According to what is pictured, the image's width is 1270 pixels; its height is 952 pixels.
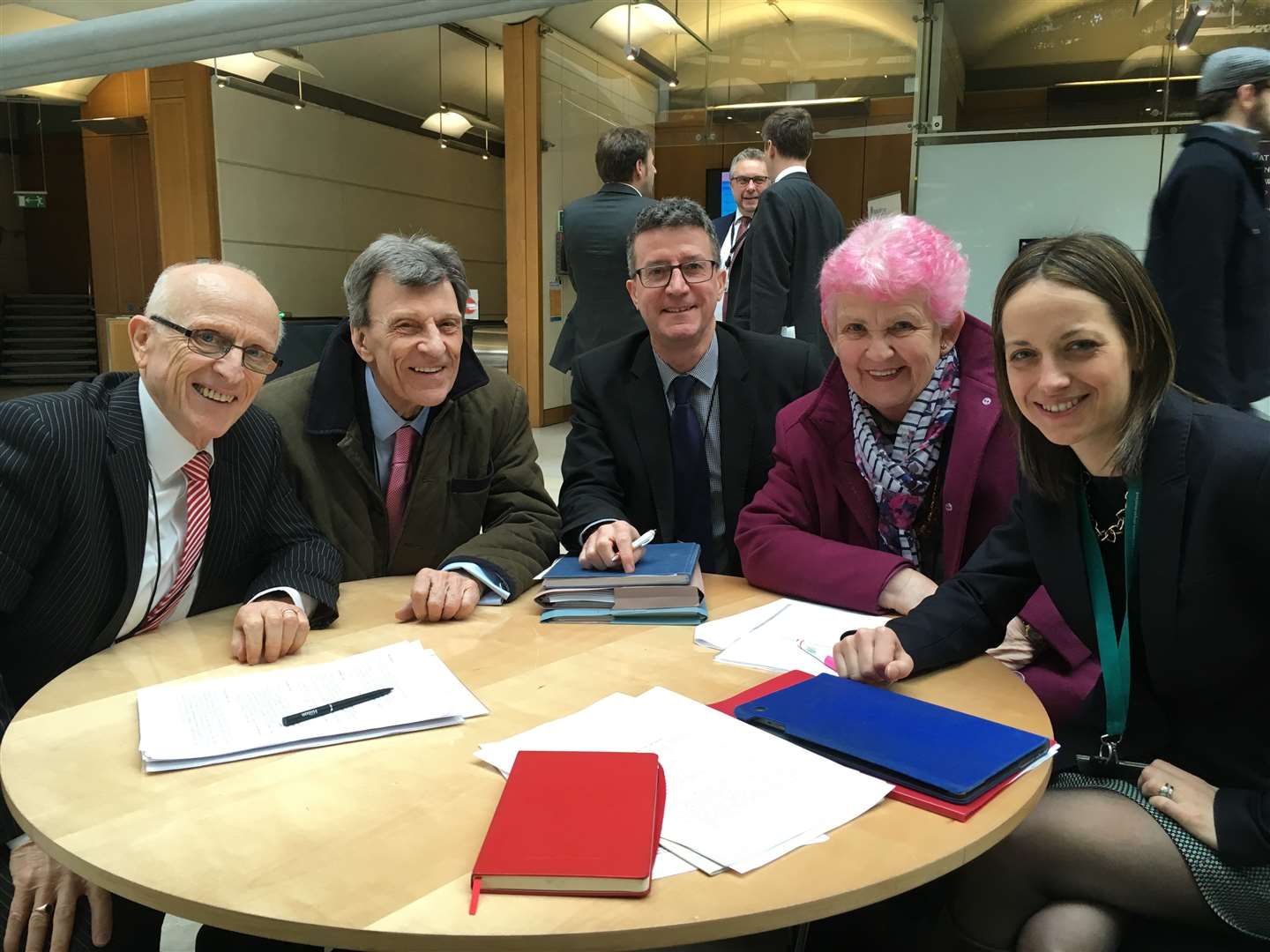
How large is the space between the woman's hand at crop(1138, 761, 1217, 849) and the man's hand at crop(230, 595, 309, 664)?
1.36 meters

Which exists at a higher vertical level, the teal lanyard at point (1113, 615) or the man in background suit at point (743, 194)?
the man in background suit at point (743, 194)

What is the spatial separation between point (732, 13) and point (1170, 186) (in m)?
7.07

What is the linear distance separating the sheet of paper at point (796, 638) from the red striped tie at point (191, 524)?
1.05 m

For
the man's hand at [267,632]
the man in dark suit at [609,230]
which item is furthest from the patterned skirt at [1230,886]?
the man in dark suit at [609,230]

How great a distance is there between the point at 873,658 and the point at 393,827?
2.56 feet

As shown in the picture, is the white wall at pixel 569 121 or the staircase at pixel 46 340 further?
the staircase at pixel 46 340

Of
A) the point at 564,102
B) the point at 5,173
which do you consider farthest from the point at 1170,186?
the point at 5,173

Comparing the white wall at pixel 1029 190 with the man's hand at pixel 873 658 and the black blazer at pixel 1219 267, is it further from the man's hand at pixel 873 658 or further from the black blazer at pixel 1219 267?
the man's hand at pixel 873 658

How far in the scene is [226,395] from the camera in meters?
1.87

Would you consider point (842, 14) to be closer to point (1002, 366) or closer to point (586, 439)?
point (586, 439)

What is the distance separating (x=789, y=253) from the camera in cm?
429

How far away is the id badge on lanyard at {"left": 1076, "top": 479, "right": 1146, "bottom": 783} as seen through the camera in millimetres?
1431

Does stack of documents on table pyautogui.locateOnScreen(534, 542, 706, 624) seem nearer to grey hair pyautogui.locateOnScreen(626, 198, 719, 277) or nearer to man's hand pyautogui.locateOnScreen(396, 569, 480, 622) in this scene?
man's hand pyautogui.locateOnScreen(396, 569, 480, 622)

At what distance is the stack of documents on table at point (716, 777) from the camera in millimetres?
1017
